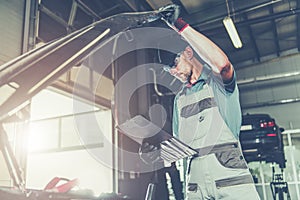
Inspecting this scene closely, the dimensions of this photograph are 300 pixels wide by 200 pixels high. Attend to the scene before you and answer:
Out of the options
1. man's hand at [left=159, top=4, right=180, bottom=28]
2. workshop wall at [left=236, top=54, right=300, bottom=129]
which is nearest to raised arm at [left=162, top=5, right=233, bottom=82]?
man's hand at [left=159, top=4, right=180, bottom=28]

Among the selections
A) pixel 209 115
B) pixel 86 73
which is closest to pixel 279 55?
pixel 209 115

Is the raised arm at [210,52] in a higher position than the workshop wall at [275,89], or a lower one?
lower

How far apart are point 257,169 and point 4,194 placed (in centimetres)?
475

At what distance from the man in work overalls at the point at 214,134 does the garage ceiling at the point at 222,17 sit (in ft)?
3.68

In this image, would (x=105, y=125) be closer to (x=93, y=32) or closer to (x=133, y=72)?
(x=133, y=72)

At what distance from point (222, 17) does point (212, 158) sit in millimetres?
1943

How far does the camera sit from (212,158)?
287 centimetres

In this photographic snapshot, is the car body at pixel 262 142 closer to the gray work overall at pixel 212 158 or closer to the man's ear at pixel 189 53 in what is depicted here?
the gray work overall at pixel 212 158

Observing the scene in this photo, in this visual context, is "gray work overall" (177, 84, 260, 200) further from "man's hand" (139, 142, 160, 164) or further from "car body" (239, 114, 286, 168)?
"car body" (239, 114, 286, 168)

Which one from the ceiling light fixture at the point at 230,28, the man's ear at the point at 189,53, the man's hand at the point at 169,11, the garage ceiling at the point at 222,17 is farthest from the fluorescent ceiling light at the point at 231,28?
the man's hand at the point at 169,11

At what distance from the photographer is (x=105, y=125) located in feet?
13.0

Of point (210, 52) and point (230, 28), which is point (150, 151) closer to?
point (210, 52)

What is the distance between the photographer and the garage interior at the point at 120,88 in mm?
2961

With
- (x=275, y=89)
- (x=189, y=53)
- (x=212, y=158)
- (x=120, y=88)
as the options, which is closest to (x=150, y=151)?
(x=212, y=158)
